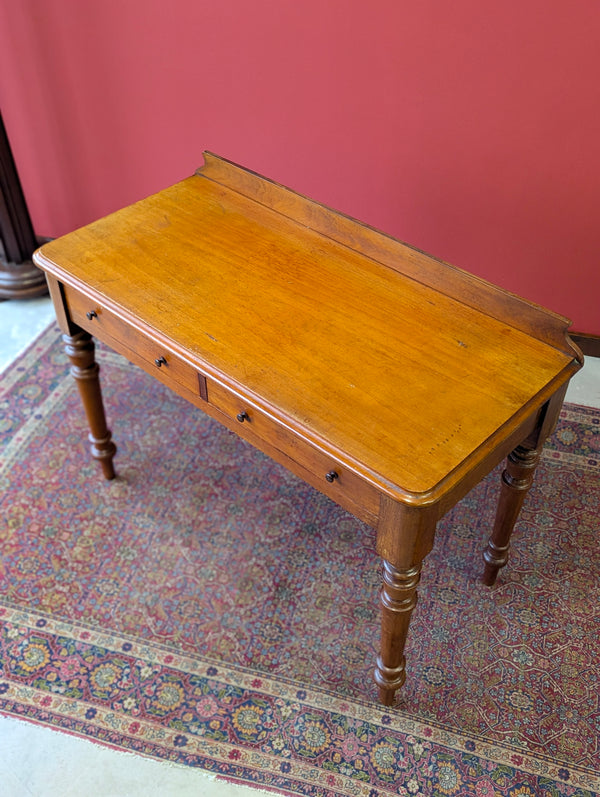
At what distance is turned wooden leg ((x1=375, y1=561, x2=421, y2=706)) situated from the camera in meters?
2.13

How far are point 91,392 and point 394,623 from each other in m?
1.33

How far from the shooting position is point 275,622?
275cm

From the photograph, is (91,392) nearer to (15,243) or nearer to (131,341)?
(131,341)

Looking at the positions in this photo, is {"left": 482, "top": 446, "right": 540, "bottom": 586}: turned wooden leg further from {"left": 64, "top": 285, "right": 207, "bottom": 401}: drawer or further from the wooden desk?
{"left": 64, "top": 285, "right": 207, "bottom": 401}: drawer

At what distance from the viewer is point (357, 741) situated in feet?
8.07

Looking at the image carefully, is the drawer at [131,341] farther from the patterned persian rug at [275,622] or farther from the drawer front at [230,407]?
the patterned persian rug at [275,622]

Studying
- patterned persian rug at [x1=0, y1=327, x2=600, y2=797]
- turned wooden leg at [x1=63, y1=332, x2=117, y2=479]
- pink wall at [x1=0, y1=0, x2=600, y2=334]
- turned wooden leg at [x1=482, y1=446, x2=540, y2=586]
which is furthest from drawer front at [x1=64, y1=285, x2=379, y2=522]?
pink wall at [x1=0, y1=0, x2=600, y2=334]

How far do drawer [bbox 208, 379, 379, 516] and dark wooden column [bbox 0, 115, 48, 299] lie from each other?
195 cm

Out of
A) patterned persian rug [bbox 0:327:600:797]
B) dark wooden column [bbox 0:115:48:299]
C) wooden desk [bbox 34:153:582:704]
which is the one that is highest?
wooden desk [bbox 34:153:582:704]

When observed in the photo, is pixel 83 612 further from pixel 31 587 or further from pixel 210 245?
pixel 210 245

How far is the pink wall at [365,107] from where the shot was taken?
301cm

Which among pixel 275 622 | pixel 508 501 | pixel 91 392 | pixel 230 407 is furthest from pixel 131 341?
pixel 508 501

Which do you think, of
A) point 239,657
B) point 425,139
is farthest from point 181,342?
point 425,139

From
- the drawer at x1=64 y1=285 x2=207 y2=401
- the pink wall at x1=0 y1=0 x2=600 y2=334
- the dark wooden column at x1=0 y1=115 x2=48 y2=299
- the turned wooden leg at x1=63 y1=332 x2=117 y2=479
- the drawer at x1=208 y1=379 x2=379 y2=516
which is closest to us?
the drawer at x1=208 y1=379 x2=379 y2=516
